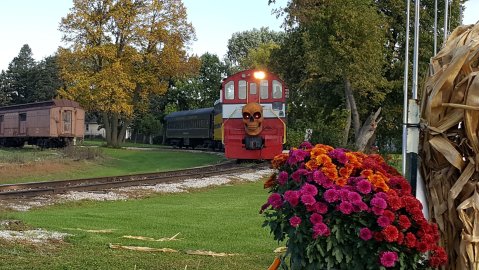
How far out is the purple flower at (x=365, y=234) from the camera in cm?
355

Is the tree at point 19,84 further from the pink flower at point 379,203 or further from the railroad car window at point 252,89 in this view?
the pink flower at point 379,203

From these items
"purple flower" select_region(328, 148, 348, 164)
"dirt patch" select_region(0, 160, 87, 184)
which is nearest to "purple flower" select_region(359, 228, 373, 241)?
"purple flower" select_region(328, 148, 348, 164)

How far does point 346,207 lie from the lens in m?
3.57

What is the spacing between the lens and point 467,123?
3.39m

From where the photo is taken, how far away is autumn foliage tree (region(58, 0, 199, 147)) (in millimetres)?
44406

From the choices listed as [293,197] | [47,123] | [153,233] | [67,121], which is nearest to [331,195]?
[293,197]

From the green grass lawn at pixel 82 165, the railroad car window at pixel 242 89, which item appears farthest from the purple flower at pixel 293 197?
the railroad car window at pixel 242 89

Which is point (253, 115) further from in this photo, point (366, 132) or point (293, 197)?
point (293, 197)

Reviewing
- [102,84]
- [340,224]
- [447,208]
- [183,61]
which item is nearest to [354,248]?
[340,224]

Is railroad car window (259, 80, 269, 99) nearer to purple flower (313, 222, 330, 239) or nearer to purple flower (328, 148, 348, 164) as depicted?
purple flower (328, 148, 348, 164)

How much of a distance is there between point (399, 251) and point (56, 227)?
7757 mm

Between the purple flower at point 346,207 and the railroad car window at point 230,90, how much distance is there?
22972 millimetres

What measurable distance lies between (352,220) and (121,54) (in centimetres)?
4533

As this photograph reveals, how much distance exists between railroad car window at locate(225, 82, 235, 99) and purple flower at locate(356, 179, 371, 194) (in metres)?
22.9
